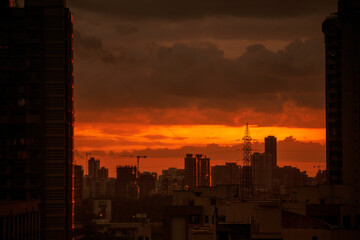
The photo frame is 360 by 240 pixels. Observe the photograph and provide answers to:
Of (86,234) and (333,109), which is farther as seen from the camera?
(86,234)
